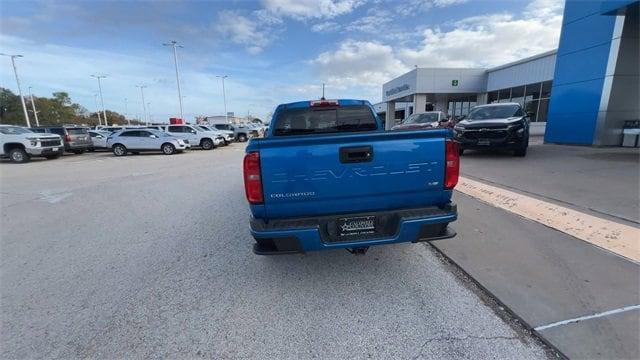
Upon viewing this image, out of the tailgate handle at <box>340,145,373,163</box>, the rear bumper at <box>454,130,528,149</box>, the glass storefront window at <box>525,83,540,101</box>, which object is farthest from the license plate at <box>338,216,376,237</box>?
the glass storefront window at <box>525,83,540,101</box>

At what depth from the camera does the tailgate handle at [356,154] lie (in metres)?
2.91

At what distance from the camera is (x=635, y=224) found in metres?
4.52

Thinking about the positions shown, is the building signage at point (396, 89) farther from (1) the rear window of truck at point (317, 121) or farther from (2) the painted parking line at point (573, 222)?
(1) the rear window of truck at point (317, 121)

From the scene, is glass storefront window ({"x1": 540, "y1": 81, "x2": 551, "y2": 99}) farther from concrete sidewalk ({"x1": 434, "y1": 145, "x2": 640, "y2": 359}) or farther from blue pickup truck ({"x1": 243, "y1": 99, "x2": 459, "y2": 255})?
blue pickup truck ({"x1": 243, "y1": 99, "x2": 459, "y2": 255})

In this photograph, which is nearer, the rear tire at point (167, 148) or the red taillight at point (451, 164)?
the red taillight at point (451, 164)

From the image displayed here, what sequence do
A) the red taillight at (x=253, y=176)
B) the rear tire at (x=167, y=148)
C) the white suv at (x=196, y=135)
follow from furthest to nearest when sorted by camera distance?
the white suv at (x=196, y=135)
the rear tire at (x=167, y=148)
the red taillight at (x=253, y=176)

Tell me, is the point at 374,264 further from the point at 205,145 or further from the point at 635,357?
the point at 205,145

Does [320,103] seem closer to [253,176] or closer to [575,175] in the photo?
[253,176]

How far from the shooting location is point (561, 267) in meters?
3.51

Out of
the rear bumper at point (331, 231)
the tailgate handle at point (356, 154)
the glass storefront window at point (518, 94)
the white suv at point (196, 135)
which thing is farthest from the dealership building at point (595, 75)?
the white suv at point (196, 135)

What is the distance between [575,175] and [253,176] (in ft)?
27.4

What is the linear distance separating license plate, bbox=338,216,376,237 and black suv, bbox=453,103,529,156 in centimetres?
909

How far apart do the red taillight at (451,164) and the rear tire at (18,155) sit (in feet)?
72.1

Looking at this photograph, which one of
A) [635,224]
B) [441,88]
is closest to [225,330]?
[635,224]
